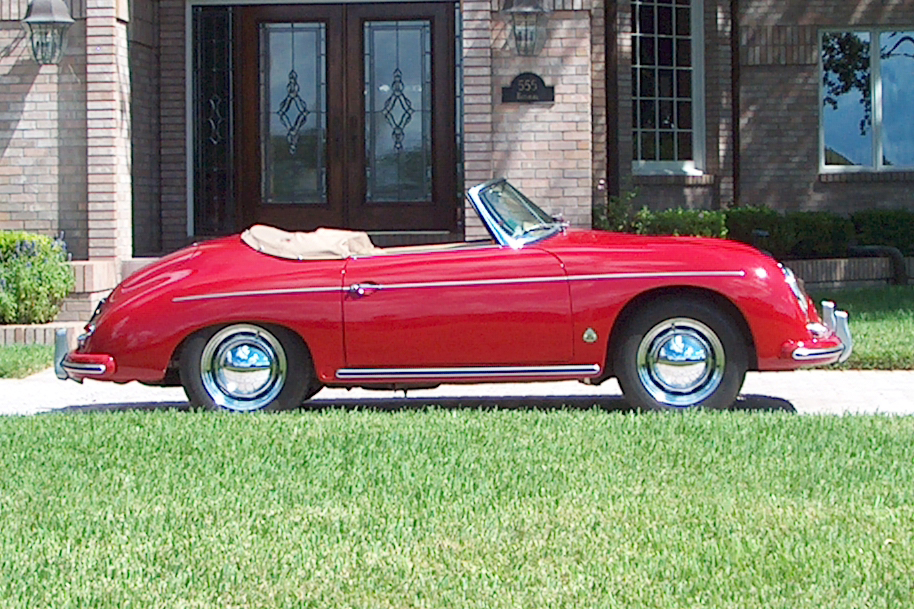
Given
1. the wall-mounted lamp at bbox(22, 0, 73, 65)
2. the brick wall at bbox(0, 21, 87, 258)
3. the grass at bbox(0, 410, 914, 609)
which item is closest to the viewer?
the grass at bbox(0, 410, 914, 609)

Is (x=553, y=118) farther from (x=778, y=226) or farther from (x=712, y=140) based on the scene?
(x=712, y=140)

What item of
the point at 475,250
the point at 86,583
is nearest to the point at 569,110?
the point at 475,250

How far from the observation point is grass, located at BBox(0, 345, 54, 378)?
1060 cm

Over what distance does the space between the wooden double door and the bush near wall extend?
1797mm

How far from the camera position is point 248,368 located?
335 inches

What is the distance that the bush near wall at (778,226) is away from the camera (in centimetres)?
1532

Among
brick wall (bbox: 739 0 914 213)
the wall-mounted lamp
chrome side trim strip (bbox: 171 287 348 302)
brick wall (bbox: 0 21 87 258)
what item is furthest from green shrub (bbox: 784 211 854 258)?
chrome side trim strip (bbox: 171 287 348 302)

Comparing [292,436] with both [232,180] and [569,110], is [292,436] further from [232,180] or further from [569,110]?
[232,180]

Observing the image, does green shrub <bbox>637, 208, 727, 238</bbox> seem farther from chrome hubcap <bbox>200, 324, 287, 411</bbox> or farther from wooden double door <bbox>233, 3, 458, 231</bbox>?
chrome hubcap <bbox>200, 324, 287, 411</bbox>

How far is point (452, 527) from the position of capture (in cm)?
542

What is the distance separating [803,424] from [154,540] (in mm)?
3584

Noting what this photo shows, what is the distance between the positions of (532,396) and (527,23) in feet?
16.6

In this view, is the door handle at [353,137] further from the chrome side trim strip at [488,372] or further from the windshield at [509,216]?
the chrome side trim strip at [488,372]

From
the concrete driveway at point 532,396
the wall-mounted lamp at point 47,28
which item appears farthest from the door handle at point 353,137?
the concrete driveway at point 532,396
